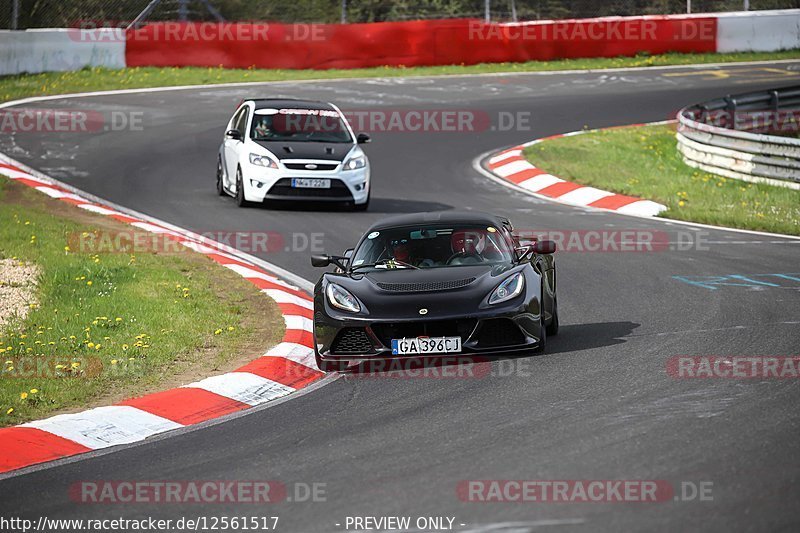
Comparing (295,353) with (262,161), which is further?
(262,161)

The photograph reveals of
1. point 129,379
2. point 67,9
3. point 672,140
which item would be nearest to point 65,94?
point 67,9

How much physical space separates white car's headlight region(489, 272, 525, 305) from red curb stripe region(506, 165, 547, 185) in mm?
11525

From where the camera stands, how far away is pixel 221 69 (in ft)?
110

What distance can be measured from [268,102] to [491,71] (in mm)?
14962

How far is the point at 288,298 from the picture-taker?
42.5 feet

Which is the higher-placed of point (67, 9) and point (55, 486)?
point (67, 9)

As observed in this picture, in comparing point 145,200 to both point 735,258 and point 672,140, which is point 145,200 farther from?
point 672,140

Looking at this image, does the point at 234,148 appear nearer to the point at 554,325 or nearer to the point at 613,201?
the point at 613,201

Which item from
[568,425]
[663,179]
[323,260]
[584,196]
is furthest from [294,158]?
[568,425]

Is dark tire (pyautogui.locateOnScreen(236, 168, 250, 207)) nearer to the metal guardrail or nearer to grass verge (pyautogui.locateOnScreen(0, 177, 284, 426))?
grass verge (pyautogui.locateOnScreen(0, 177, 284, 426))

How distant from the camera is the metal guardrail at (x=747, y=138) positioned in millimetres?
19641

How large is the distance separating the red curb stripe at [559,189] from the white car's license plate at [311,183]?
396 centimetres

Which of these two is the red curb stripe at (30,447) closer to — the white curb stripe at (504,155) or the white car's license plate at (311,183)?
the white car's license plate at (311,183)

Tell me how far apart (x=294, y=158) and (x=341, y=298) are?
8.73 m
